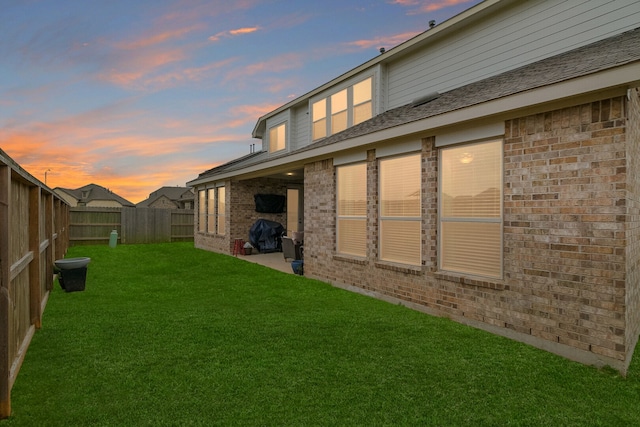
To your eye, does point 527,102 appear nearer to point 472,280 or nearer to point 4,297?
point 472,280

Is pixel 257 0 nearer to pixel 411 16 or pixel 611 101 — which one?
pixel 411 16

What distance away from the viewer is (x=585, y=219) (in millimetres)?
4012

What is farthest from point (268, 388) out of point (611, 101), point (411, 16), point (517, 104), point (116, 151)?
point (116, 151)

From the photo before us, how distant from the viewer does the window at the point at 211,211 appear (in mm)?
16203

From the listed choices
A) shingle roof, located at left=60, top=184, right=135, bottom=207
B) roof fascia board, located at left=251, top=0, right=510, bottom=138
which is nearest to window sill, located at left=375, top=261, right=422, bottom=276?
roof fascia board, located at left=251, top=0, right=510, bottom=138

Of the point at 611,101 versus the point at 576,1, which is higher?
the point at 576,1

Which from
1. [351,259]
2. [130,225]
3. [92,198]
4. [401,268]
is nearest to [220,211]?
[130,225]

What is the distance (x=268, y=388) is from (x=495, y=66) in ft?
27.7

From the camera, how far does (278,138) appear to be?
1633 cm

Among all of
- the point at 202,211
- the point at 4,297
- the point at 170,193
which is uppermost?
the point at 170,193

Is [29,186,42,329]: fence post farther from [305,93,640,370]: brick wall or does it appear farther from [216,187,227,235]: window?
[216,187,227,235]: window

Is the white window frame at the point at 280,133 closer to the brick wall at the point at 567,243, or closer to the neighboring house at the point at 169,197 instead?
the brick wall at the point at 567,243

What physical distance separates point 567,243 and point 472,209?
4.70 feet

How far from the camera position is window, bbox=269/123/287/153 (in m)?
15.9
